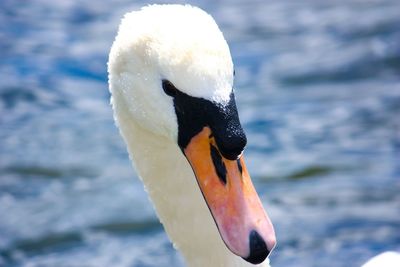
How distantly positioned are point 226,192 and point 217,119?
0.85ft

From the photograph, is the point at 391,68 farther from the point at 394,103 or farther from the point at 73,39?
the point at 73,39

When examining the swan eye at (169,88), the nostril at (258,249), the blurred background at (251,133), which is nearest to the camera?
the nostril at (258,249)

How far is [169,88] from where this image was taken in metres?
3.37

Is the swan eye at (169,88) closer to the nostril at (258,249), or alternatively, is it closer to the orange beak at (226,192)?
the orange beak at (226,192)

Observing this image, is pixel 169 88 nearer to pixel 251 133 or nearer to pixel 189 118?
pixel 189 118

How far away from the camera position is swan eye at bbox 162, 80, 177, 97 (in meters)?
3.34

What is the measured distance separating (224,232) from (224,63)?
1.68 feet

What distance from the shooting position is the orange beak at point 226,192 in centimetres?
328

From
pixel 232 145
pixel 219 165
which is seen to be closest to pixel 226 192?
pixel 219 165

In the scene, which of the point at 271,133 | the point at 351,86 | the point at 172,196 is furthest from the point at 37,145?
the point at 172,196

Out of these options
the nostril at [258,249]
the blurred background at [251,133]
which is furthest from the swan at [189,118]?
the blurred background at [251,133]

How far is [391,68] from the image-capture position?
8.78 m

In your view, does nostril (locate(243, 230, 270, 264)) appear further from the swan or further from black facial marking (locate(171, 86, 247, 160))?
black facial marking (locate(171, 86, 247, 160))

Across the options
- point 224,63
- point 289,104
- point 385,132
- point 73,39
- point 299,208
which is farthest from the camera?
point 73,39
